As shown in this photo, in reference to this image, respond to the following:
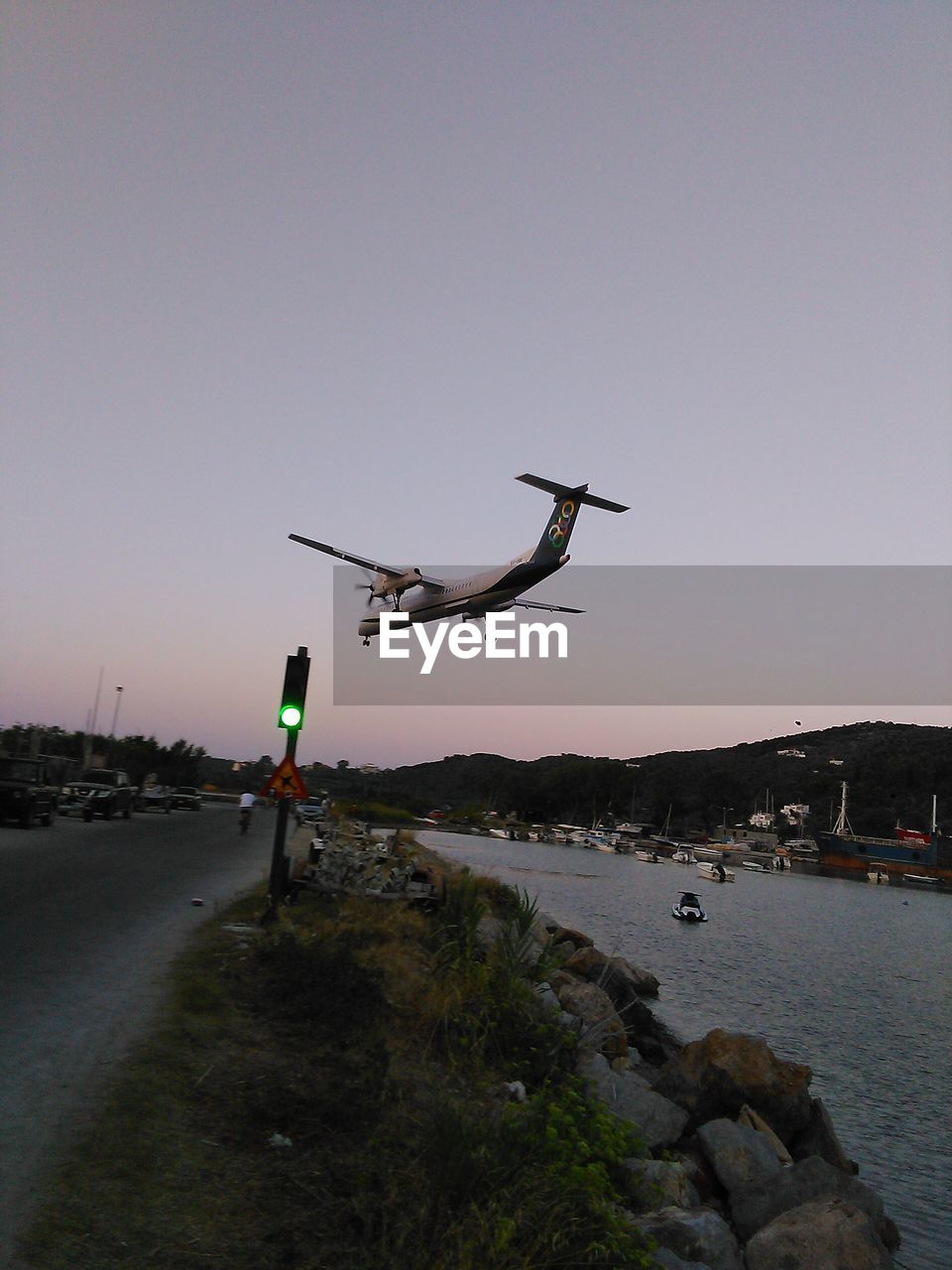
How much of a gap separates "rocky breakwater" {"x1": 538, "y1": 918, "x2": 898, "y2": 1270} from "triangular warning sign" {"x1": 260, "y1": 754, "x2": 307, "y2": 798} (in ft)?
15.9

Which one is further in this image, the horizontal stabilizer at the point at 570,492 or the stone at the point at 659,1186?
the horizontal stabilizer at the point at 570,492

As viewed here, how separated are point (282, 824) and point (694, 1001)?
19049 mm

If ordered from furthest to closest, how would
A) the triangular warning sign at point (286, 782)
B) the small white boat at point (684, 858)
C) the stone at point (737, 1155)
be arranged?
the small white boat at point (684, 858) → the triangular warning sign at point (286, 782) → the stone at point (737, 1155)

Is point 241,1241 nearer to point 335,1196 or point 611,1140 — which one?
point 335,1196

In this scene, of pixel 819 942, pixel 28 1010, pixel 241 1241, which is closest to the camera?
pixel 241 1241

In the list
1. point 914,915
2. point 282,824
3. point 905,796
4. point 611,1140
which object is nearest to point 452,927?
point 282,824

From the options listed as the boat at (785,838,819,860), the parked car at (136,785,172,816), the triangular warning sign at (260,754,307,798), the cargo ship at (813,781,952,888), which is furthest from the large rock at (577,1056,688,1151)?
the boat at (785,838,819,860)

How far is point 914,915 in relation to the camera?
78938 mm

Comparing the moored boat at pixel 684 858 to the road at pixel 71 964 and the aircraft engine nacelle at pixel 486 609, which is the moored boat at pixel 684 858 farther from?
the road at pixel 71 964

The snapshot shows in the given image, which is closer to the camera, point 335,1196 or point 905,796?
point 335,1196

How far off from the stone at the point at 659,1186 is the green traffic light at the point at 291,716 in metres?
7.60

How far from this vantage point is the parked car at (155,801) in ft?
178

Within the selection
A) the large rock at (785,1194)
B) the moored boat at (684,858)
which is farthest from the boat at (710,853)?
the large rock at (785,1194)

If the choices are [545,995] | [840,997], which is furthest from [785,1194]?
[840,997]
